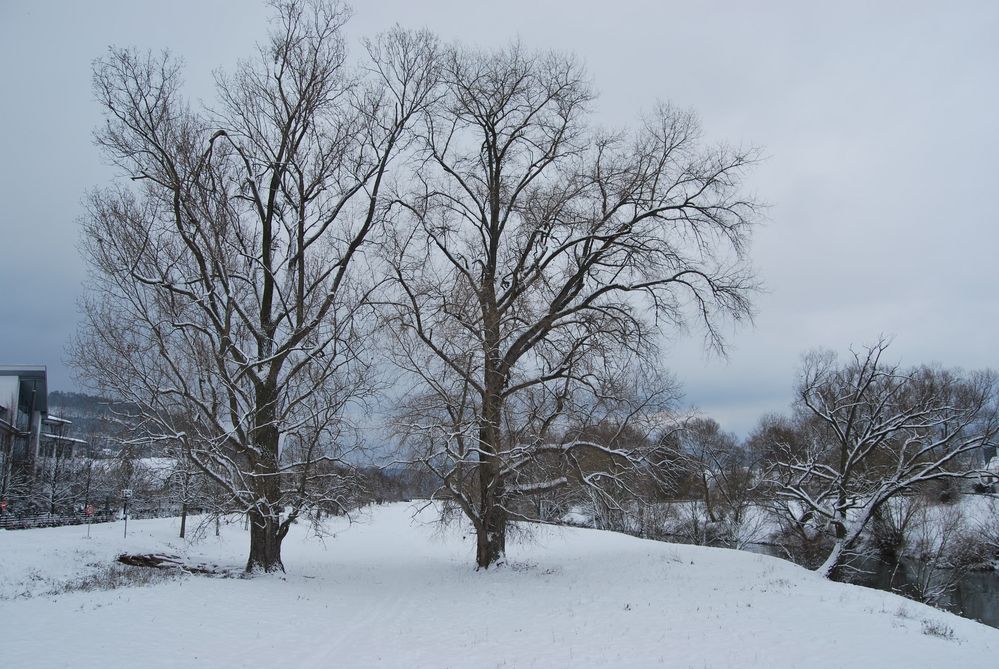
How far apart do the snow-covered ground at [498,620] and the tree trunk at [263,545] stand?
0.61 meters

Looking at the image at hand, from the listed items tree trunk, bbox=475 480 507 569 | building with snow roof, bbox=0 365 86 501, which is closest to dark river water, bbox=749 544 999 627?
tree trunk, bbox=475 480 507 569

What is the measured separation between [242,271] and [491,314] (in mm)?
6735

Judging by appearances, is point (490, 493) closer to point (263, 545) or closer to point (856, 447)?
point (263, 545)

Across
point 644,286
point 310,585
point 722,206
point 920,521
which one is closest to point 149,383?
point 310,585

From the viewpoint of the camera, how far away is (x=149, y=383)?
15.3 m

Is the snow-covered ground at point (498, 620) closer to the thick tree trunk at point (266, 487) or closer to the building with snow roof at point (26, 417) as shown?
the thick tree trunk at point (266, 487)

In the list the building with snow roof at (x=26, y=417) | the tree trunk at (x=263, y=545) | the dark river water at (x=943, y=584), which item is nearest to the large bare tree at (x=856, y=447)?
the dark river water at (x=943, y=584)

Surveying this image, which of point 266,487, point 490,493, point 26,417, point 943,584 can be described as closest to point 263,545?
point 266,487

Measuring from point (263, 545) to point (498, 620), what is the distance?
24.4ft

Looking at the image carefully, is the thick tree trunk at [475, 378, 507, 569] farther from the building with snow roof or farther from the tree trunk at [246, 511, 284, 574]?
the building with snow roof

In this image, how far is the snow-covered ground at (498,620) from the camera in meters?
8.73

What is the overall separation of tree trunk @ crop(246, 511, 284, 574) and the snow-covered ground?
23.9 inches

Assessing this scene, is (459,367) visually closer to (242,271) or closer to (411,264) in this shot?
(411,264)

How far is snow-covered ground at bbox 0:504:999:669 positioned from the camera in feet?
28.6
